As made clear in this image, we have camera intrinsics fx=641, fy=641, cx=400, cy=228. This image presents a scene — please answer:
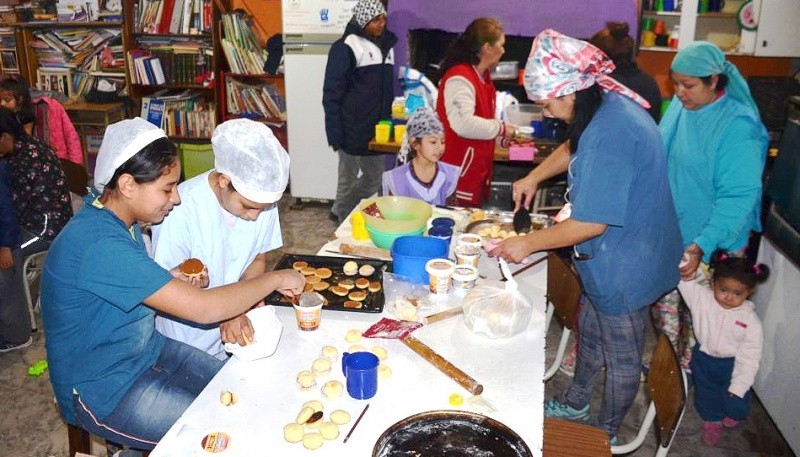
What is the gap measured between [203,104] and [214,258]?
→ 430 cm

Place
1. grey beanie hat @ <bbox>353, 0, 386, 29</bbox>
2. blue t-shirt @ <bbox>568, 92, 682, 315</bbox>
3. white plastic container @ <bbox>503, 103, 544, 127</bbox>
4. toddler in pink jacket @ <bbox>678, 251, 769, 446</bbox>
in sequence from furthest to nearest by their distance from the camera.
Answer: white plastic container @ <bbox>503, 103, 544, 127</bbox>
grey beanie hat @ <bbox>353, 0, 386, 29</bbox>
toddler in pink jacket @ <bbox>678, 251, 769, 446</bbox>
blue t-shirt @ <bbox>568, 92, 682, 315</bbox>

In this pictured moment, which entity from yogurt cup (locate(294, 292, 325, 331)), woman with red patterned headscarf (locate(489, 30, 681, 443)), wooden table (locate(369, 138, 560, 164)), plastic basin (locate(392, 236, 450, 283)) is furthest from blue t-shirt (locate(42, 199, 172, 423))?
wooden table (locate(369, 138, 560, 164))

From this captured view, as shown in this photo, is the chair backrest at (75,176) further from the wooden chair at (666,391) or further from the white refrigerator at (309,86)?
the wooden chair at (666,391)

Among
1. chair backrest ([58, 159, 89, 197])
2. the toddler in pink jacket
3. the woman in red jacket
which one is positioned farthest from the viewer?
chair backrest ([58, 159, 89, 197])

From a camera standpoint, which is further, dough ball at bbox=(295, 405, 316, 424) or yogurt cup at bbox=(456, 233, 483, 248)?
yogurt cup at bbox=(456, 233, 483, 248)

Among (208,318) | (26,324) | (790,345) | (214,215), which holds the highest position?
(214,215)

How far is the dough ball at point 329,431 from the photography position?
1588mm

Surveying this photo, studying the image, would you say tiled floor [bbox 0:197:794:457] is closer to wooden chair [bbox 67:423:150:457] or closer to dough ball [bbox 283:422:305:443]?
wooden chair [bbox 67:423:150:457]

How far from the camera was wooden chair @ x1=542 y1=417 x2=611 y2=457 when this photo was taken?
1.96m

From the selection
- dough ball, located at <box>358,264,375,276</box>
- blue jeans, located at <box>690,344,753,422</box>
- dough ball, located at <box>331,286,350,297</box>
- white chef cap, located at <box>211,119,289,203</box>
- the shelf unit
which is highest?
the shelf unit

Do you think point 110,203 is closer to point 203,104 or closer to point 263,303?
point 263,303

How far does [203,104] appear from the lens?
6.21 metres

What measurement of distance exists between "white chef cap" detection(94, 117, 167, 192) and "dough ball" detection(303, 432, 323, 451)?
916 millimetres

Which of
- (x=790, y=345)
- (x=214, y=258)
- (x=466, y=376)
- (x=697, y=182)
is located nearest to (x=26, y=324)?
(x=214, y=258)
